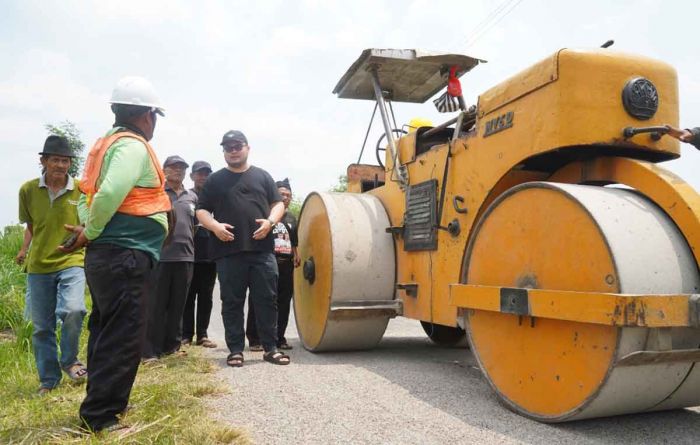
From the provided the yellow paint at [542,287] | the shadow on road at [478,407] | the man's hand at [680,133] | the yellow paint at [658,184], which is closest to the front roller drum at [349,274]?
the shadow on road at [478,407]

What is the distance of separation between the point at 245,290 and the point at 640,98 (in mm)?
3151

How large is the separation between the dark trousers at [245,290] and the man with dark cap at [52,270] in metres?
1.09

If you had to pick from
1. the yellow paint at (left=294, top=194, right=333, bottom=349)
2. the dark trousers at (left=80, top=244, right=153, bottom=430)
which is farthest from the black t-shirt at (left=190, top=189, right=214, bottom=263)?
the dark trousers at (left=80, top=244, right=153, bottom=430)

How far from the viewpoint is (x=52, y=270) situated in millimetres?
4004

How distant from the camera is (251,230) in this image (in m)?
4.75

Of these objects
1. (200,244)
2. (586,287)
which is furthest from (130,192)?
(200,244)

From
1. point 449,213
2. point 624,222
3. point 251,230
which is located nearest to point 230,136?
point 251,230

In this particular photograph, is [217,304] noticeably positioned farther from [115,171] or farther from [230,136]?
[115,171]

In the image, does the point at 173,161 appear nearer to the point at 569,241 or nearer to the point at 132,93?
the point at 132,93

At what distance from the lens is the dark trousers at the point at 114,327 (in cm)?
271

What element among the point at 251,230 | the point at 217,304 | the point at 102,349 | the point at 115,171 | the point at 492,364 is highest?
the point at 115,171

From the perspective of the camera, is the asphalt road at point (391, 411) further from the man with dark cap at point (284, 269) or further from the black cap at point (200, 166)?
the black cap at point (200, 166)

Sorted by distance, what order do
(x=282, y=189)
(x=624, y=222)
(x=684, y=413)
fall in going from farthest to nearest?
(x=282, y=189) < (x=684, y=413) < (x=624, y=222)

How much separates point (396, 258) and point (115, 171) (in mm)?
2678
